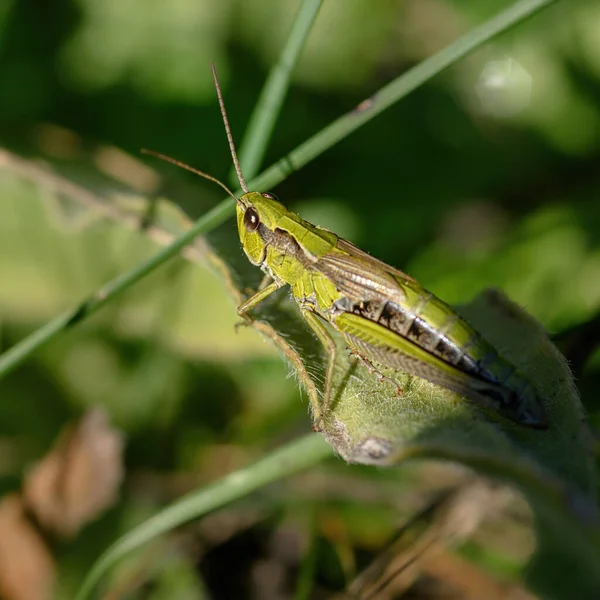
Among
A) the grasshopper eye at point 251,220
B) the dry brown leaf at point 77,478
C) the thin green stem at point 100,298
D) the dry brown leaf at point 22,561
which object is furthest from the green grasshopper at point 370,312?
the dry brown leaf at point 22,561

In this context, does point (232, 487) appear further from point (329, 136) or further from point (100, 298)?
point (329, 136)

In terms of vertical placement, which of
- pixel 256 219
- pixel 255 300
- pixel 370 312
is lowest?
pixel 370 312

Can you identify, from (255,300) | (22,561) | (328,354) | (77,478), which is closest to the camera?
(328,354)

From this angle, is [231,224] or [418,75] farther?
[231,224]

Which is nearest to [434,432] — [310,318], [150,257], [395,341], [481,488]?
[395,341]

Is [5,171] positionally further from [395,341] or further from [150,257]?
[395,341]

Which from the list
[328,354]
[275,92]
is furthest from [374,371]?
[275,92]
